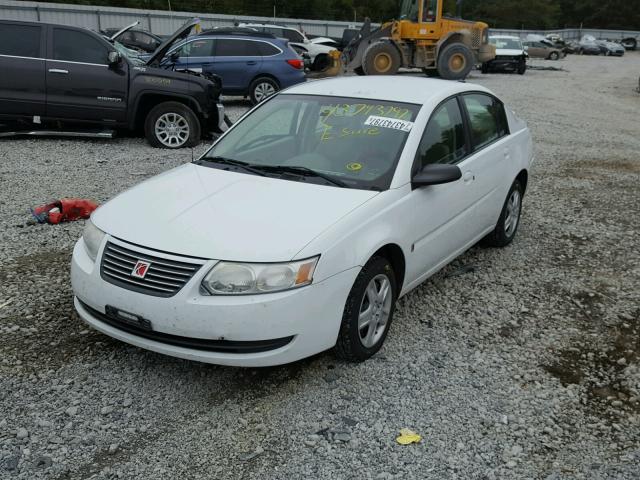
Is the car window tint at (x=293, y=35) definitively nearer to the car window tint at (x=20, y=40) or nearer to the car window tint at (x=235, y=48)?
the car window tint at (x=235, y=48)

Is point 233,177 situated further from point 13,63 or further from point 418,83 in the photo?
point 13,63

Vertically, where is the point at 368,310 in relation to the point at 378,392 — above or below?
above

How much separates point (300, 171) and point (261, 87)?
1097 cm

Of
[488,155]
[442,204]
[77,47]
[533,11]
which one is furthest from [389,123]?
[533,11]

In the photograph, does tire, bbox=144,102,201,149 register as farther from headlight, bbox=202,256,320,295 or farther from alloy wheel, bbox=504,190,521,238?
headlight, bbox=202,256,320,295

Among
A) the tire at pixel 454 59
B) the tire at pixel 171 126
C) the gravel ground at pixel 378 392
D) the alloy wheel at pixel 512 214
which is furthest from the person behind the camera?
the tire at pixel 454 59

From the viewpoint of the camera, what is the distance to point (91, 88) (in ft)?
31.5

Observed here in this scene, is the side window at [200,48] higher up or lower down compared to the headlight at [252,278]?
higher up

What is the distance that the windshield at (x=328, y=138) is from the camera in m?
4.11

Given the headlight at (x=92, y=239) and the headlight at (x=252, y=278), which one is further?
the headlight at (x=92, y=239)

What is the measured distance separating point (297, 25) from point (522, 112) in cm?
2736

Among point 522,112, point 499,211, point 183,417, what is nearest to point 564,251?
point 499,211

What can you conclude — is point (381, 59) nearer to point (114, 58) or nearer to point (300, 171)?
point (114, 58)

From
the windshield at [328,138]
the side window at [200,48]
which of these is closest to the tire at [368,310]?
the windshield at [328,138]
